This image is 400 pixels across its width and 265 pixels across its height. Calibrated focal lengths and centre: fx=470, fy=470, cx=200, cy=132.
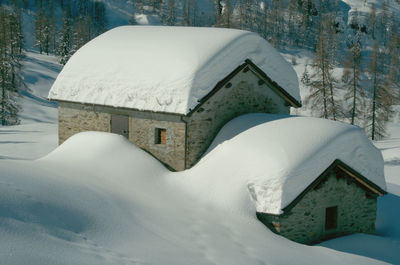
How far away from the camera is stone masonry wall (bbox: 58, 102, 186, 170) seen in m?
17.1

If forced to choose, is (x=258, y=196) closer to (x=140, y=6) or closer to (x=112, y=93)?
(x=112, y=93)

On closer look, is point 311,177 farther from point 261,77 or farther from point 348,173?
point 261,77

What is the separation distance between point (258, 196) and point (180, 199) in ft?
8.24

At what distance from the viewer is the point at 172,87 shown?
17062 mm

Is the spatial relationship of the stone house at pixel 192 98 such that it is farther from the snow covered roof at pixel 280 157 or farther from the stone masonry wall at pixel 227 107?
the snow covered roof at pixel 280 157

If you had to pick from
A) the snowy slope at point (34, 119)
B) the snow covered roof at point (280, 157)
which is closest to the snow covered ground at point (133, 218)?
the snow covered roof at point (280, 157)

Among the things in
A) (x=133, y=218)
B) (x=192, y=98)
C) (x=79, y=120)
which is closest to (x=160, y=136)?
(x=192, y=98)

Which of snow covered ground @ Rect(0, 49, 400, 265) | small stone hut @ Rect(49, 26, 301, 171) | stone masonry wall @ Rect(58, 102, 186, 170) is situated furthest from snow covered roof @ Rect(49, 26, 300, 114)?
snow covered ground @ Rect(0, 49, 400, 265)

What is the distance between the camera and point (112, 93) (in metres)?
18.6

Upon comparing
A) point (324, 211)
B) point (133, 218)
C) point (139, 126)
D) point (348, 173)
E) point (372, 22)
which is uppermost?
point (139, 126)

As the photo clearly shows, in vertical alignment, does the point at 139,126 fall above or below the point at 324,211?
above

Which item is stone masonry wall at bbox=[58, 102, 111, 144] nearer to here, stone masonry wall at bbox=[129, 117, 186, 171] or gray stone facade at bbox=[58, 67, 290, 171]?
gray stone facade at bbox=[58, 67, 290, 171]

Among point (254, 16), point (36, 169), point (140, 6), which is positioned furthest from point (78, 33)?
point (36, 169)

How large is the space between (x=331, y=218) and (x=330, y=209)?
0.32 meters
